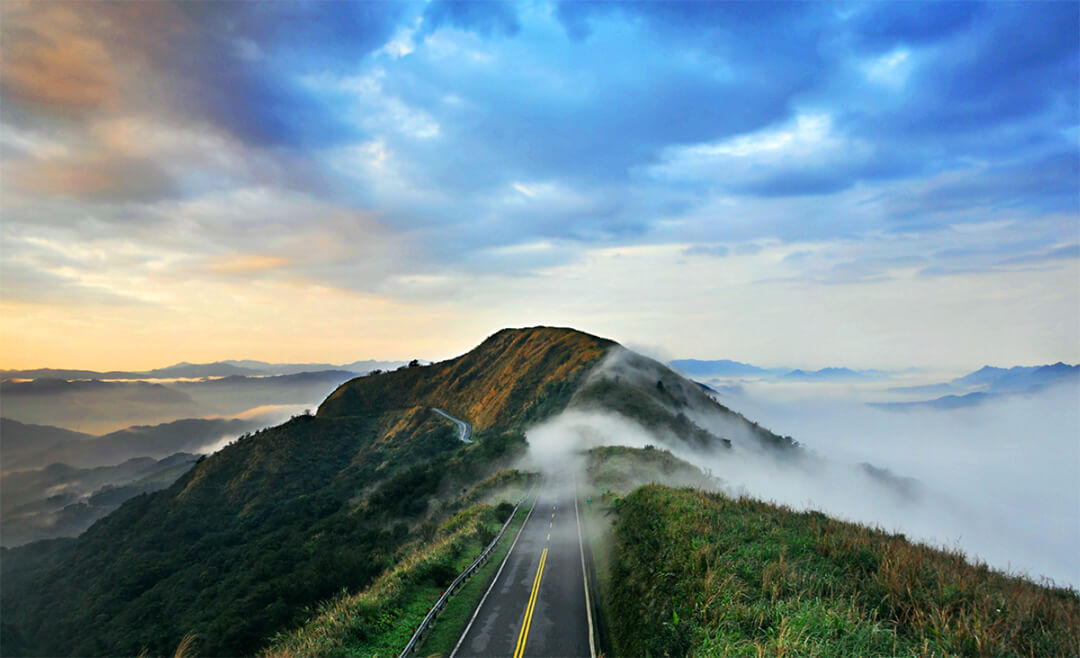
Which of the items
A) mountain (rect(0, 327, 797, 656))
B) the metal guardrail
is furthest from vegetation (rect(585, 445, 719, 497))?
mountain (rect(0, 327, 797, 656))

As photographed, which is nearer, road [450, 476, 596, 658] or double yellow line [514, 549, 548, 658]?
double yellow line [514, 549, 548, 658]

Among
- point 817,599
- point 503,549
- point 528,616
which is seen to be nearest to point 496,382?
point 503,549

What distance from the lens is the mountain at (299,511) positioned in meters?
41.5

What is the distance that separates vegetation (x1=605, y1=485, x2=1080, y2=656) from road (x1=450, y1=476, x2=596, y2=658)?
6.61 feet

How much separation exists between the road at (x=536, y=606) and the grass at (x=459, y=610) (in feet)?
1.07

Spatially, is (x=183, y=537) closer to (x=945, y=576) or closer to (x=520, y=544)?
(x=520, y=544)

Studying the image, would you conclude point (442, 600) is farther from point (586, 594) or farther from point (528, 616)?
point (586, 594)

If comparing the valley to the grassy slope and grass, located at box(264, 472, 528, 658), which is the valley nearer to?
grass, located at box(264, 472, 528, 658)

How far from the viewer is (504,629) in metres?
17.8

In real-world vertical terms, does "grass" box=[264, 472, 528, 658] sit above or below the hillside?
above

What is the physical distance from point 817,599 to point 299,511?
81539mm

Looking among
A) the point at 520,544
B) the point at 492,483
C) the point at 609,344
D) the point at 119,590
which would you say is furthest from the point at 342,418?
the point at 520,544

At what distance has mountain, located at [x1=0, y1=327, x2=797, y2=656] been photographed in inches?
1634

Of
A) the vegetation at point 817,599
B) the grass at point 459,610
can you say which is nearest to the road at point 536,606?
the grass at point 459,610
